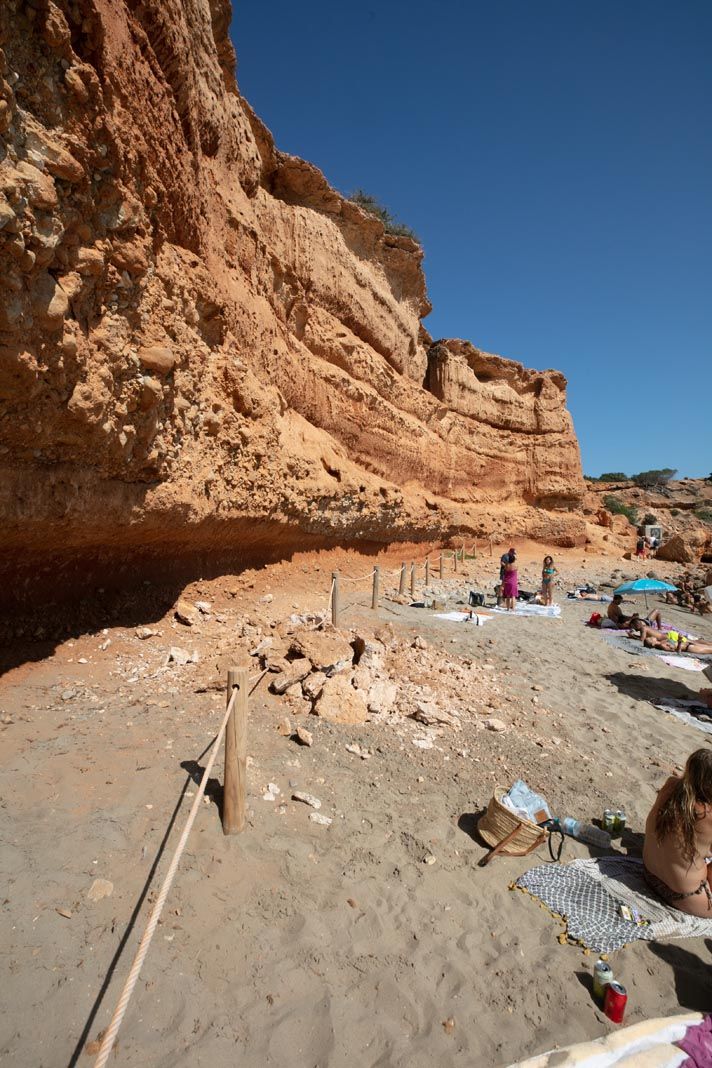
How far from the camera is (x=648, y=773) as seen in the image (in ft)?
16.4

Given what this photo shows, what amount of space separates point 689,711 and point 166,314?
854cm

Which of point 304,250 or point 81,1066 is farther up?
point 304,250

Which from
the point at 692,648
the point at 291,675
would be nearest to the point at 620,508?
the point at 692,648

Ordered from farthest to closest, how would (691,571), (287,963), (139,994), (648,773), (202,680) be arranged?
(691,571) → (202,680) → (648,773) → (287,963) → (139,994)

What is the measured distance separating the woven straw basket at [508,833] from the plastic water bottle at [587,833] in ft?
0.90

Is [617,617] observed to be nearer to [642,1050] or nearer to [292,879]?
[642,1050]

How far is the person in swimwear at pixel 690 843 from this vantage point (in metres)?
3.20

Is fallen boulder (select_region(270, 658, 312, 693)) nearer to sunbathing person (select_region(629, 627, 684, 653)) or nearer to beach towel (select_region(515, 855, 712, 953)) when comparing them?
beach towel (select_region(515, 855, 712, 953))

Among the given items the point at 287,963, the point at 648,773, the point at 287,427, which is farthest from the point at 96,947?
the point at 287,427

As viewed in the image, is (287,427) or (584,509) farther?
(584,509)

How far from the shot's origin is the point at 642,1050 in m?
2.35

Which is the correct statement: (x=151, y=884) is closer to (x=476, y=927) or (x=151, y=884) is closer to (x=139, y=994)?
(x=139, y=994)

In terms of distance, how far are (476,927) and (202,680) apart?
372 centimetres

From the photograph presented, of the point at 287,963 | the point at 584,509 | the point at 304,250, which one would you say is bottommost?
the point at 287,963
